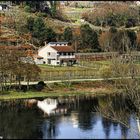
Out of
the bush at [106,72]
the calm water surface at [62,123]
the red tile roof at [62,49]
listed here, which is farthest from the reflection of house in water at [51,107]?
the red tile roof at [62,49]

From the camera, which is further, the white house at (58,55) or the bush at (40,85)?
the white house at (58,55)

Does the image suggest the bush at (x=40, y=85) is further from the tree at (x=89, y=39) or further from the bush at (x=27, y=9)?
the bush at (x=27, y=9)

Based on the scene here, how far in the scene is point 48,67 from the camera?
64125 millimetres

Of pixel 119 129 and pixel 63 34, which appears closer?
pixel 119 129

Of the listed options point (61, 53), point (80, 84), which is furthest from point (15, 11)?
point (80, 84)

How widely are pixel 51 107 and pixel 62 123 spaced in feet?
26.0

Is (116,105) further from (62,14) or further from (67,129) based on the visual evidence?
(62,14)

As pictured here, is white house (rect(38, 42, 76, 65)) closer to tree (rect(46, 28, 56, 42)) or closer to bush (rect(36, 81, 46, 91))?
tree (rect(46, 28, 56, 42))

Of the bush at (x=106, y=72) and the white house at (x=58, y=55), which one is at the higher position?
the white house at (x=58, y=55)

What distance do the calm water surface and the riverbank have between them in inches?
137

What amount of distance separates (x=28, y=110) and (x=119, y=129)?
10710mm

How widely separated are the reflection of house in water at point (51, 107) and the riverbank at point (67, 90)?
2.41 metres

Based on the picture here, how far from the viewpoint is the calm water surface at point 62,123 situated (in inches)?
1276

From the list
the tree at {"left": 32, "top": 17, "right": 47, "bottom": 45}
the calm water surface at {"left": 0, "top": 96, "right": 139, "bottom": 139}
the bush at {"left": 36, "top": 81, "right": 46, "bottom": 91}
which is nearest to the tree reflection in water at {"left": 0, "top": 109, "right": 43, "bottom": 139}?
the calm water surface at {"left": 0, "top": 96, "right": 139, "bottom": 139}
